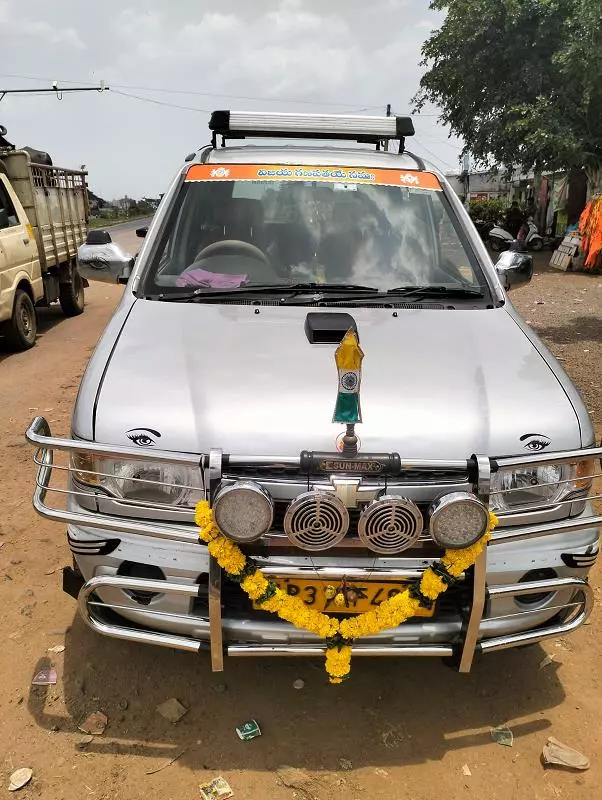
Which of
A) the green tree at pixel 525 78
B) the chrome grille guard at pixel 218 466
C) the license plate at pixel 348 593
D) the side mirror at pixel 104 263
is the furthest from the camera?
the green tree at pixel 525 78

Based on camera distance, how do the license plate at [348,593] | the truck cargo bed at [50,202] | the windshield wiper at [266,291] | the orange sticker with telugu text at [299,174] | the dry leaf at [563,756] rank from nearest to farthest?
1. the license plate at [348,593]
2. the dry leaf at [563,756]
3. the windshield wiper at [266,291]
4. the orange sticker with telugu text at [299,174]
5. the truck cargo bed at [50,202]

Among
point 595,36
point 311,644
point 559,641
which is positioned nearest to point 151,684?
point 311,644

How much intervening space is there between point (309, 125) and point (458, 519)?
3127mm

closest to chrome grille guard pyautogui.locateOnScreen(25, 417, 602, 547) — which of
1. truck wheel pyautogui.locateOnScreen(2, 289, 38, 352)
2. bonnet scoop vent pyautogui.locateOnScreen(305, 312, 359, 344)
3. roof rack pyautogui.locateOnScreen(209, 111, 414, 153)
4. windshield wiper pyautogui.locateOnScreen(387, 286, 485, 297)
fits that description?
bonnet scoop vent pyautogui.locateOnScreen(305, 312, 359, 344)

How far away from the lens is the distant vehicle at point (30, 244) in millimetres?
7457

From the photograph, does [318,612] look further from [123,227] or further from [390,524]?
[123,227]

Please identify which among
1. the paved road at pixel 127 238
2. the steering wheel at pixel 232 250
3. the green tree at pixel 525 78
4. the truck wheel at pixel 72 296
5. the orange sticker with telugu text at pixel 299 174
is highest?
the green tree at pixel 525 78

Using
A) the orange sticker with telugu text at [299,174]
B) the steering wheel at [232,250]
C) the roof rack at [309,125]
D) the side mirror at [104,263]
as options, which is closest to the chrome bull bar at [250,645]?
the steering wheel at [232,250]

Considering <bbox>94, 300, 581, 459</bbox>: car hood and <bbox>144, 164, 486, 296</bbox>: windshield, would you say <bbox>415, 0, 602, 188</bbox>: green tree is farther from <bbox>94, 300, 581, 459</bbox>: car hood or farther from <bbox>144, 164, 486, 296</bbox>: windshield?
<bbox>94, 300, 581, 459</bbox>: car hood

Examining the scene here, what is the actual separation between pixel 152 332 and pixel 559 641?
2.33 meters

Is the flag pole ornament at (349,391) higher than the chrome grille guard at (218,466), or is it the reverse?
the flag pole ornament at (349,391)

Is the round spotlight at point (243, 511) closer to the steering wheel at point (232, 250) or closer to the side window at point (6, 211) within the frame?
the steering wheel at point (232, 250)

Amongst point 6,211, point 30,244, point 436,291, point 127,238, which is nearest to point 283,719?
point 436,291

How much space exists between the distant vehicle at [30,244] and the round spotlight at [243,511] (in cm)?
562
